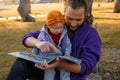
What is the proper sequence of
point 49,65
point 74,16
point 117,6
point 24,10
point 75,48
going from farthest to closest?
point 117,6
point 24,10
point 75,48
point 74,16
point 49,65

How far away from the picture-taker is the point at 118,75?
4.71 meters

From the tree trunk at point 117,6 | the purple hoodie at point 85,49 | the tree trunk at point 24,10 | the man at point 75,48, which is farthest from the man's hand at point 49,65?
the tree trunk at point 117,6

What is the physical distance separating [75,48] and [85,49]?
112 mm

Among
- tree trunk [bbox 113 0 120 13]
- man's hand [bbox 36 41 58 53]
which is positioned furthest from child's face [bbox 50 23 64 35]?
tree trunk [bbox 113 0 120 13]

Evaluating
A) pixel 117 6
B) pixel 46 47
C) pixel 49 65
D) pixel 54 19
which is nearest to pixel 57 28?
pixel 54 19

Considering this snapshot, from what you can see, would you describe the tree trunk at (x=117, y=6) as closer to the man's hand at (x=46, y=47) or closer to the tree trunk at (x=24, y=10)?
the tree trunk at (x=24, y=10)

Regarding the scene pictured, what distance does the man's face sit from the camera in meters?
2.40

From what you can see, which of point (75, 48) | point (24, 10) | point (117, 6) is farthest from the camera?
point (117, 6)

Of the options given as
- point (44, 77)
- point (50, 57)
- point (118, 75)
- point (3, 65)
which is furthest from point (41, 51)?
point (3, 65)

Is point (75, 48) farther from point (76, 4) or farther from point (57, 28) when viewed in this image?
point (76, 4)

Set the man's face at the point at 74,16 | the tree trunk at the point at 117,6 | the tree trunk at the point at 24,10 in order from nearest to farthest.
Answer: the man's face at the point at 74,16
the tree trunk at the point at 24,10
the tree trunk at the point at 117,6

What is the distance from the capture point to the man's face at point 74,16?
240cm

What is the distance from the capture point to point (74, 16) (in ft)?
7.88

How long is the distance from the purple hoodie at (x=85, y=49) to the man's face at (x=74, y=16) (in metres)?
0.10
